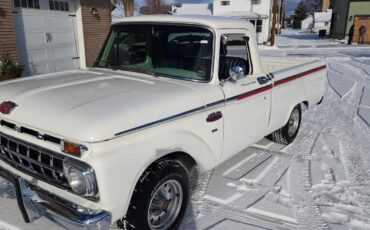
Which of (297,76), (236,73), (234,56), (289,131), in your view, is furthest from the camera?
(289,131)

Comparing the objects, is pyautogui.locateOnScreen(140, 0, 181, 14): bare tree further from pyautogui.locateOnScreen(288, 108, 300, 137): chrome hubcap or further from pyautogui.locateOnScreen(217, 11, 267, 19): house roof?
pyautogui.locateOnScreen(288, 108, 300, 137): chrome hubcap

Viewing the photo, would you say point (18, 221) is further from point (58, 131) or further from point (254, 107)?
point (254, 107)

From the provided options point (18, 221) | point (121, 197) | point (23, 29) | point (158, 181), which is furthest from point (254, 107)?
point (23, 29)

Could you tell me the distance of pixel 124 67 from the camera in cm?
407

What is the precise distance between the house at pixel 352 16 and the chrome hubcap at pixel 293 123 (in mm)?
28406

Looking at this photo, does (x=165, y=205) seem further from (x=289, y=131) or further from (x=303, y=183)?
(x=289, y=131)

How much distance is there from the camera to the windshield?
3.67m

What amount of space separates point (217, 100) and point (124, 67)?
1273 mm

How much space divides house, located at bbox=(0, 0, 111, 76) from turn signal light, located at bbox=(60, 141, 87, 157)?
722cm

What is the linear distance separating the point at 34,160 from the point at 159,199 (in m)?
1.13

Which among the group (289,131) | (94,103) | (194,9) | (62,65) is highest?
(194,9)

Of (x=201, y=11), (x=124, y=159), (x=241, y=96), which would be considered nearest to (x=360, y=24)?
(x=201, y=11)

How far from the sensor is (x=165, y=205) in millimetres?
3205

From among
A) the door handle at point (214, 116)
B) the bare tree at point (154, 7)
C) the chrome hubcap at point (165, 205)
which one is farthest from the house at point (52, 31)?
the bare tree at point (154, 7)
